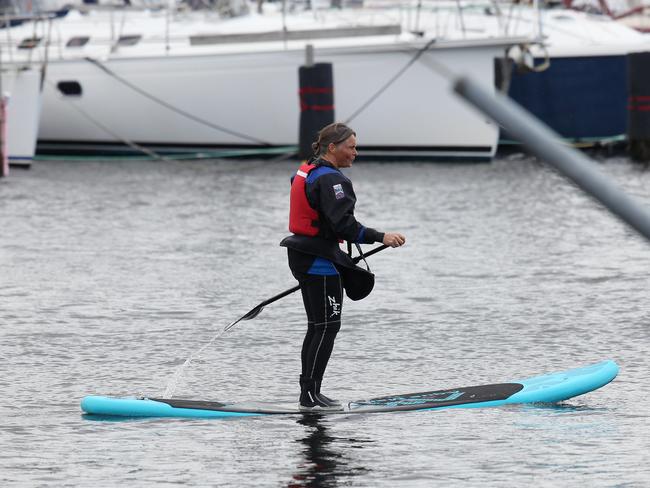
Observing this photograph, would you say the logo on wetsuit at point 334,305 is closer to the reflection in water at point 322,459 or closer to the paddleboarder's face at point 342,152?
the reflection in water at point 322,459

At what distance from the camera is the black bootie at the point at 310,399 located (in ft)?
30.9

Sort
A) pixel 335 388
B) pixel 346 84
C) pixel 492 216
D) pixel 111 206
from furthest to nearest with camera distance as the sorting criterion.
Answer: pixel 346 84
pixel 111 206
pixel 492 216
pixel 335 388

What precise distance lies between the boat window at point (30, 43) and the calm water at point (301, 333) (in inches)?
320

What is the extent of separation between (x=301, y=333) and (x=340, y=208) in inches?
145

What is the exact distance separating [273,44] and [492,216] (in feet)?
37.9

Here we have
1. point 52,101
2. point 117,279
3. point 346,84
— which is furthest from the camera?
point 52,101

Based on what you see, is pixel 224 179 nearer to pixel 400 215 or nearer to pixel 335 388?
pixel 400 215

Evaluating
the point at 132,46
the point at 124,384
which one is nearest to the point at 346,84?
the point at 132,46

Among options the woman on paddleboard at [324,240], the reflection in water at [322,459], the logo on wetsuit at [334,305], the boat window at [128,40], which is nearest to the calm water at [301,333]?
the reflection in water at [322,459]

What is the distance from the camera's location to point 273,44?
31.4 metres

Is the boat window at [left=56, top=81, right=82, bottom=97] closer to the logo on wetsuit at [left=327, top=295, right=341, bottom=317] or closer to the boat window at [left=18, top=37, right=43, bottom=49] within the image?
the boat window at [left=18, top=37, right=43, bottom=49]

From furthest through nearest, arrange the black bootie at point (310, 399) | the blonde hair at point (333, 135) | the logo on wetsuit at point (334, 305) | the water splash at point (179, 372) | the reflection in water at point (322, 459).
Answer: the water splash at point (179, 372)
the black bootie at point (310, 399)
the logo on wetsuit at point (334, 305)
the blonde hair at point (333, 135)
the reflection in water at point (322, 459)

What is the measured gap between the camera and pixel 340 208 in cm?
902

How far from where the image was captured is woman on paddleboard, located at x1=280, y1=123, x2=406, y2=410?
356 inches
